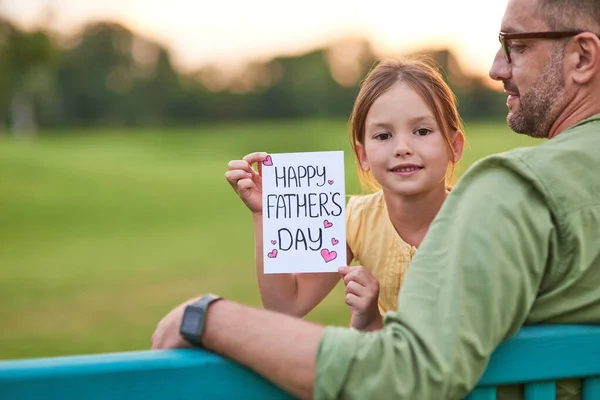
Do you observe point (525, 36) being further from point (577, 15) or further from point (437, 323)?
point (437, 323)

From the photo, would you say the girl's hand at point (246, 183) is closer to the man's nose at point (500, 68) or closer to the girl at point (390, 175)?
the girl at point (390, 175)

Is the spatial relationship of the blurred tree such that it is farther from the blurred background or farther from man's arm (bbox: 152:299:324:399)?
man's arm (bbox: 152:299:324:399)

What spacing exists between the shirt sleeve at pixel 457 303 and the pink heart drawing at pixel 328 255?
653 mm

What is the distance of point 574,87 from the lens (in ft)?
6.95

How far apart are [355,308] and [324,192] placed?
34 centimetres

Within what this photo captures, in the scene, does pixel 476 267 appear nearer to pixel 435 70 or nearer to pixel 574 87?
pixel 574 87

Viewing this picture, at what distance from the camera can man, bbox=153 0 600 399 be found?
154 cm

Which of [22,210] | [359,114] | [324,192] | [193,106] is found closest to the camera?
[324,192]

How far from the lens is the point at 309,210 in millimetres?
2311

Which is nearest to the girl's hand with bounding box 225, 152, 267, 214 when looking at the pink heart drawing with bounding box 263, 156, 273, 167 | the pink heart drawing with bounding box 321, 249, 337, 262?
the pink heart drawing with bounding box 263, 156, 273, 167

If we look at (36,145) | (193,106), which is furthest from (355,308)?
(193,106)

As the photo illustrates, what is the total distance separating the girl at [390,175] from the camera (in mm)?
2586

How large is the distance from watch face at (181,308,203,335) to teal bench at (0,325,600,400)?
0.05 meters

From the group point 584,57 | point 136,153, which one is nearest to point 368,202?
point 584,57
